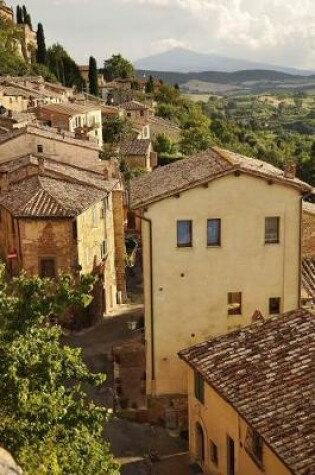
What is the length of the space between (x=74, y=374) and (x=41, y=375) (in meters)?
1.15

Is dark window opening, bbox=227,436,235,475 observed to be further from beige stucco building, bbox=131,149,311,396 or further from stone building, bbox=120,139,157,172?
stone building, bbox=120,139,157,172

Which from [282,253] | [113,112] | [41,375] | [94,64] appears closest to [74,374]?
[41,375]

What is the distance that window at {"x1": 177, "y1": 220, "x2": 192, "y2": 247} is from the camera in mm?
26328

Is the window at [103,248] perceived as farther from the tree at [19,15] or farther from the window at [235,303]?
the tree at [19,15]

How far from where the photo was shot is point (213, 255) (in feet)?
87.2

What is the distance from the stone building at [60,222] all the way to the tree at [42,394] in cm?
1371

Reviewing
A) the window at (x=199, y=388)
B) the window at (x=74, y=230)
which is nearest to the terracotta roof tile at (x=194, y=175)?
the window at (x=74, y=230)

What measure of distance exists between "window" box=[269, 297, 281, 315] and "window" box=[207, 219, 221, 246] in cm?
326

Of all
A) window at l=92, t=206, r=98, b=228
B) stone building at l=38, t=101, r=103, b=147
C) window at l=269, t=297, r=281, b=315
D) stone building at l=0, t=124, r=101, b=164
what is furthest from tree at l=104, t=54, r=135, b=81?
window at l=269, t=297, r=281, b=315

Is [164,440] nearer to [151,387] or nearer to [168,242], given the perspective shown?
[151,387]

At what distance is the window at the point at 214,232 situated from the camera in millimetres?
26438

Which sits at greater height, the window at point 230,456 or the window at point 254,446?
the window at point 254,446

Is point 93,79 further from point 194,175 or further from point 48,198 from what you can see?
point 194,175

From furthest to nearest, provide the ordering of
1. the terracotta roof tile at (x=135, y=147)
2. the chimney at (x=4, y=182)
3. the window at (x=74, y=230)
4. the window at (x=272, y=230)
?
the terracotta roof tile at (x=135, y=147) < the chimney at (x=4, y=182) < the window at (x=74, y=230) < the window at (x=272, y=230)
